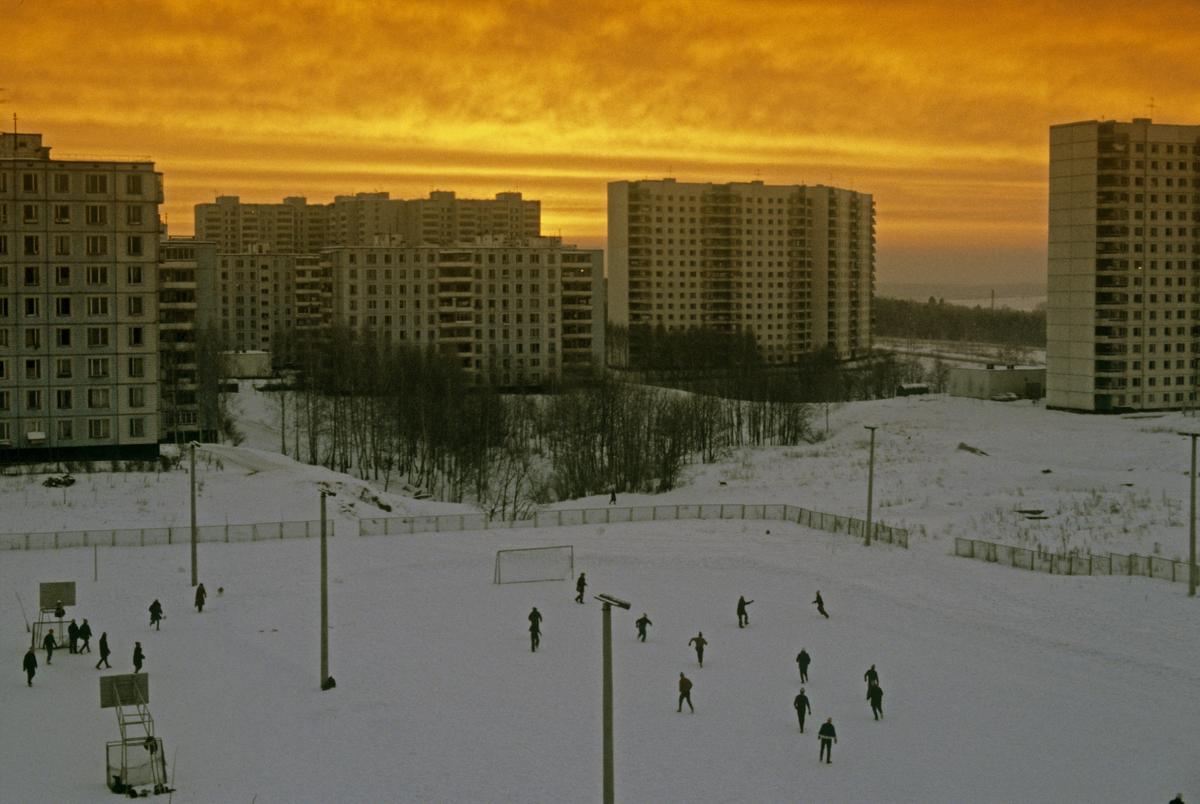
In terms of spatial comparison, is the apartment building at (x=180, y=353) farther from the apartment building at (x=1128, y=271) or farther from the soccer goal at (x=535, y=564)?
the apartment building at (x=1128, y=271)

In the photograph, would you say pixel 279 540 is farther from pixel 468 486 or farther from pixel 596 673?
pixel 468 486

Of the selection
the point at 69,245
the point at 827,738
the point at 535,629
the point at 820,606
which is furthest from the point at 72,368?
the point at 827,738

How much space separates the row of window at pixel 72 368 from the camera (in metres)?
72.8

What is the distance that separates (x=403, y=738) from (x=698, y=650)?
30.8ft

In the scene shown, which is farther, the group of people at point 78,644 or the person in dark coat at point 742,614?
the person in dark coat at point 742,614

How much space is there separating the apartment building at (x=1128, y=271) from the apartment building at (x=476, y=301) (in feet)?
158

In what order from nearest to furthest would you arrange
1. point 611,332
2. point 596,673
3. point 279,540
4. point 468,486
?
point 596,673, point 279,540, point 468,486, point 611,332

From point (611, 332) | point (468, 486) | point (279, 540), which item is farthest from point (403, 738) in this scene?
point (611, 332)

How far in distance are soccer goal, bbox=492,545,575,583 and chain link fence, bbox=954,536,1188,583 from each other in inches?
619

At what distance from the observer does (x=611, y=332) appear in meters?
174

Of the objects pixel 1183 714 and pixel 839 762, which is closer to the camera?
pixel 839 762

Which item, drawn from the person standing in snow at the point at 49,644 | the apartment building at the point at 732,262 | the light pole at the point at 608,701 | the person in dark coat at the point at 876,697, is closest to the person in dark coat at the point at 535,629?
the person in dark coat at the point at 876,697

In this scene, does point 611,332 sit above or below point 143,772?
above

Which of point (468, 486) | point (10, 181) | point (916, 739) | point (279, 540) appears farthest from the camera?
point (468, 486)
